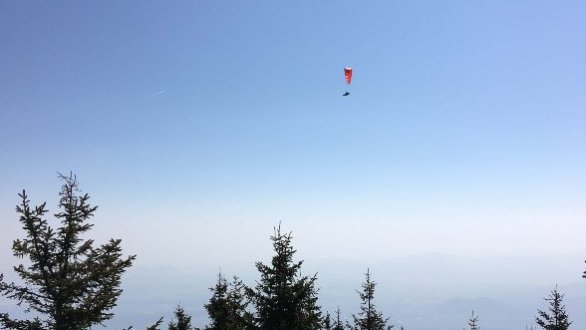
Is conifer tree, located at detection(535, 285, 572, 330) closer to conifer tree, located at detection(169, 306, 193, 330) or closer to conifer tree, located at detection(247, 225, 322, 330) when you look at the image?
conifer tree, located at detection(247, 225, 322, 330)

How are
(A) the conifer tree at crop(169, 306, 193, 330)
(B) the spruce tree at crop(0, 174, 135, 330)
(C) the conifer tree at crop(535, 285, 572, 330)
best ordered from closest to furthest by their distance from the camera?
1. (B) the spruce tree at crop(0, 174, 135, 330)
2. (C) the conifer tree at crop(535, 285, 572, 330)
3. (A) the conifer tree at crop(169, 306, 193, 330)

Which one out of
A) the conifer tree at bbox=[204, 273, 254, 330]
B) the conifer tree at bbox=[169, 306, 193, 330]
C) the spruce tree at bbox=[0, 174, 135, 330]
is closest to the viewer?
the spruce tree at bbox=[0, 174, 135, 330]

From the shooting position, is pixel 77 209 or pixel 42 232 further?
pixel 77 209

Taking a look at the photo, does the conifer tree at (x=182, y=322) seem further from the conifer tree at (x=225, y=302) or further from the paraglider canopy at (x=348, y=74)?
the paraglider canopy at (x=348, y=74)

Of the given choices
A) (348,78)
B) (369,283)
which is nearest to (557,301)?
(369,283)

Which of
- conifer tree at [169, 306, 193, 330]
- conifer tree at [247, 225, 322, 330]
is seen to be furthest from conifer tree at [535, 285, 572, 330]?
conifer tree at [169, 306, 193, 330]

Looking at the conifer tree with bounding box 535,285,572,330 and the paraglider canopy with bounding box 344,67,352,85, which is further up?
the paraglider canopy with bounding box 344,67,352,85

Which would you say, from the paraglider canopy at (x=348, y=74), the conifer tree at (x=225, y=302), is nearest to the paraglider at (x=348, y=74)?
the paraglider canopy at (x=348, y=74)

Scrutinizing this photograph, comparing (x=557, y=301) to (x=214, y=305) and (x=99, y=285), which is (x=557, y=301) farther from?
(x=99, y=285)
